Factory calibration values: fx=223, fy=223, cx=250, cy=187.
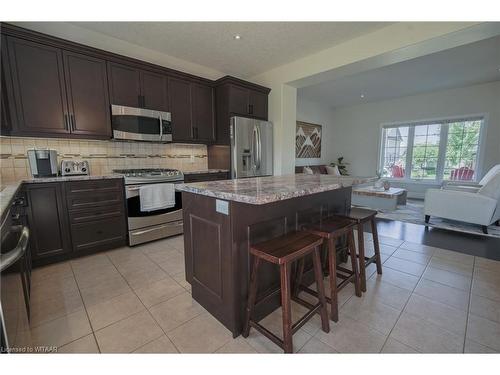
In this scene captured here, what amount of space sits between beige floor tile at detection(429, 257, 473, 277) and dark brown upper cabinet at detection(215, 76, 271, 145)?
297 cm

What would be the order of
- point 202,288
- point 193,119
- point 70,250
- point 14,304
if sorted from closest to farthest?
point 14,304, point 202,288, point 70,250, point 193,119

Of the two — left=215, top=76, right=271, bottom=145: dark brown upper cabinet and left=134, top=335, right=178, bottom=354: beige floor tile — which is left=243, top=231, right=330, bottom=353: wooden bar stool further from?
left=215, top=76, right=271, bottom=145: dark brown upper cabinet

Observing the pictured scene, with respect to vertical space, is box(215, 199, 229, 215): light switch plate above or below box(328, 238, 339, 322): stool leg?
above

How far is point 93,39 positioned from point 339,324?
153 inches

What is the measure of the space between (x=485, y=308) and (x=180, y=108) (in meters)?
3.80

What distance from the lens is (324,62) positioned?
316cm

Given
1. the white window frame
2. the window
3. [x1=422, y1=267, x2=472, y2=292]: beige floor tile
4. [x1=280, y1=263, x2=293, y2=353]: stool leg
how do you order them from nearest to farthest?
[x1=280, y1=263, x2=293, y2=353]: stool leg
[x1=422, y1=267, x2=472, y2=292]: beige floor tile
the white window frame
the window

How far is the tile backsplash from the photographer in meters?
2.39

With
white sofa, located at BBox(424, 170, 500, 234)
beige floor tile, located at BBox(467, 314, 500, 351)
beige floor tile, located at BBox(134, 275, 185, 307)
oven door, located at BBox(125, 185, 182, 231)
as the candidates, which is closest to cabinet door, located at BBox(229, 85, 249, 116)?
oven door, located at BBox(125, 185, 182, 231)

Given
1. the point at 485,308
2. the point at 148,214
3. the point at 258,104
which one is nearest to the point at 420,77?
the point at 258,104

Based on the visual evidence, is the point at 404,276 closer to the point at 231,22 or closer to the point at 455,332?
the point at 455,332

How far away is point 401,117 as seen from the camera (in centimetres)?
593

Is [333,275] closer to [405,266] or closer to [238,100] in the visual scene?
[405,266]
